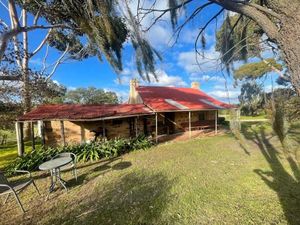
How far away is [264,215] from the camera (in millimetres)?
4316

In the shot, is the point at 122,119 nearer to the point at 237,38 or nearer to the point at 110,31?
the point at 237,38

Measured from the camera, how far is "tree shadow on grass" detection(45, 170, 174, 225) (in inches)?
176

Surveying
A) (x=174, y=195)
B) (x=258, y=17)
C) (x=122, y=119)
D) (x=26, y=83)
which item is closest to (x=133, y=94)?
(x=122, y=119)

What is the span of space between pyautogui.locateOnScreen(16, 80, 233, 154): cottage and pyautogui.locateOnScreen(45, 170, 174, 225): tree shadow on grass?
580cm

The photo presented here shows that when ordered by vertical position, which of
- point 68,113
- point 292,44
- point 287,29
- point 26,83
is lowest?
point 68,113

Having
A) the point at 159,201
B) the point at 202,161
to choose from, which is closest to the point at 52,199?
the point at 159,201

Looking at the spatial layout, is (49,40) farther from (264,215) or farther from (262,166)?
(264,215)

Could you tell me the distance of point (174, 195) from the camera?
5.47 m

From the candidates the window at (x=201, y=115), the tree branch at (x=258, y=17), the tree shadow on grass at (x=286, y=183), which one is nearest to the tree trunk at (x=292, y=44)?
the tree branch at (x=258, y=17)

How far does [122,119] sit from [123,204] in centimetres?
1010

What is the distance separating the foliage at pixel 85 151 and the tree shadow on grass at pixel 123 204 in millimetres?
3754

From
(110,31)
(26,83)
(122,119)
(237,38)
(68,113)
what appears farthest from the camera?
(122,119)

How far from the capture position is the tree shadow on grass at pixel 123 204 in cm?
448

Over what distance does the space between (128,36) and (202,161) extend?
672 cm
